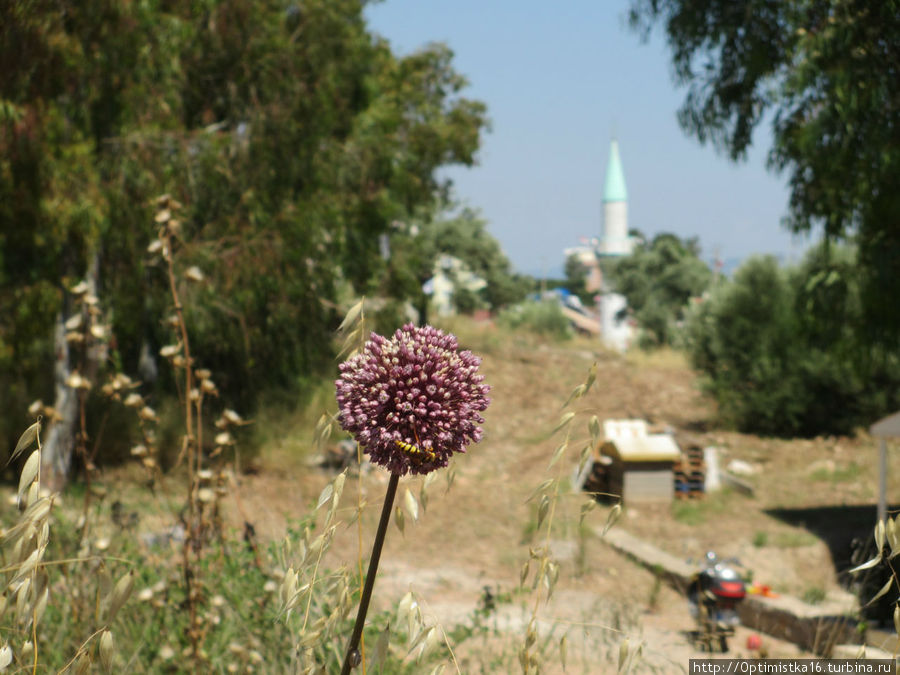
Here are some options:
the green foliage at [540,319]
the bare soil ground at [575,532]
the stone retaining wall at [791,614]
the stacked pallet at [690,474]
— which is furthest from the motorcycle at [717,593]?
the green foliage at [540,319]

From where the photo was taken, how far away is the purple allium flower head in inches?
55.7

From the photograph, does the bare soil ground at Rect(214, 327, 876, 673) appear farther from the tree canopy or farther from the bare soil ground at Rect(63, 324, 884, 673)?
the tree canopy

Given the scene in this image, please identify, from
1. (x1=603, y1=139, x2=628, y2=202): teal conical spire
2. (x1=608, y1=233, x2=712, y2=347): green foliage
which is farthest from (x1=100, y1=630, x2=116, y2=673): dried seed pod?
(x1=603, y1=139, x2=628, y2=202): teal conical spire

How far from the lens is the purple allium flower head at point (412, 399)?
1.42 meters

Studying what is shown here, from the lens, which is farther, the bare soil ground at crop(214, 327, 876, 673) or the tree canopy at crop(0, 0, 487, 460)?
the tree canopy at crop(0, 0, 487, 460)

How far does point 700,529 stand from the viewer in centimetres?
962

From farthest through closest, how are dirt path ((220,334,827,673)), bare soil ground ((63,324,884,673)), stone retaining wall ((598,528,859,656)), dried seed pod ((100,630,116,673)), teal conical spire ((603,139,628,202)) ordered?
teal conical spire ((603,139,628,202))
stone retaining wall ((598,528,859,656))
bare soil ground ((63,324,884,673))
dirt path ((220,334,827,673))
dried seed pod ((100,630,116,673))

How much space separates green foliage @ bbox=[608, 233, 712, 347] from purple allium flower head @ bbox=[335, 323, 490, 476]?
33.2 metres

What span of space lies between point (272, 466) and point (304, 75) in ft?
16.4

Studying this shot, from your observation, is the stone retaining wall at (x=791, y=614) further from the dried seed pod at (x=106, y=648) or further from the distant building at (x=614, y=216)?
the distant building at (x=614, y=216)

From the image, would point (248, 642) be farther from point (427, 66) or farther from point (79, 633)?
point (427, 66)

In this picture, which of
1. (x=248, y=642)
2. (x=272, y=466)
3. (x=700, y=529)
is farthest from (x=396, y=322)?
(x=248, y=642)

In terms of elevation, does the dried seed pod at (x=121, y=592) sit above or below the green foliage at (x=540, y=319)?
above

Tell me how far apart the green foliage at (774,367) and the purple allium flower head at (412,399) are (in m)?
13.4
